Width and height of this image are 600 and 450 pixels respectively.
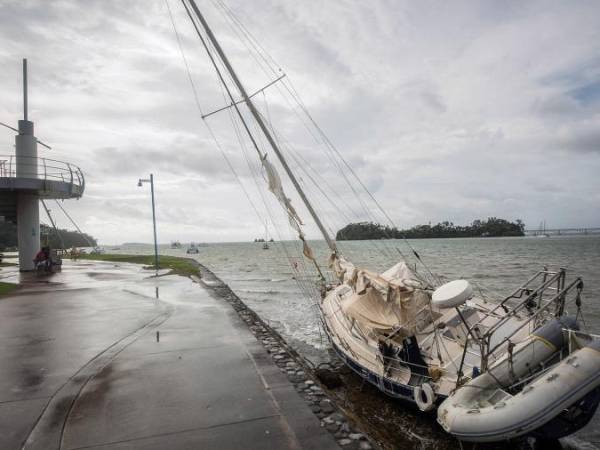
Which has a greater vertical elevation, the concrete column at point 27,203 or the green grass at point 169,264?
the concrete column at point 27,203

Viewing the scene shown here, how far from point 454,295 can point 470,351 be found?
2.96 m

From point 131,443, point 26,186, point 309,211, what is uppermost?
point 26,186

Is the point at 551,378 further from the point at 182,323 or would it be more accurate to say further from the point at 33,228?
the point at 33,228

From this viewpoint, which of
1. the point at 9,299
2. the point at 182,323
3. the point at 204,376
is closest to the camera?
the point at 204,376

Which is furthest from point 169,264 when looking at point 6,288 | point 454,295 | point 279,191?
point 454,295

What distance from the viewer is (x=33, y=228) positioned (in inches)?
1090

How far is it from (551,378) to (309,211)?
38.6 feet

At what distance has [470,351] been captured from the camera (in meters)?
9.45

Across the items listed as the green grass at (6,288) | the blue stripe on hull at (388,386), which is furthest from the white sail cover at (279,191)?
the green grass at (6,288)

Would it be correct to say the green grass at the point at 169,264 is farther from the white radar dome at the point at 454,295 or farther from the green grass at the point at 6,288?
the white radar dome at the point at 454,295

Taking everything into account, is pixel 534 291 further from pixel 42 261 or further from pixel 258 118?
pixel 42 261

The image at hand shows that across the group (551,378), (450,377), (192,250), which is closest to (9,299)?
(450,377)

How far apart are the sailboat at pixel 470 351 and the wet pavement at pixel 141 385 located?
289cm

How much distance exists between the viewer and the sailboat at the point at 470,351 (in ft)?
19.2
